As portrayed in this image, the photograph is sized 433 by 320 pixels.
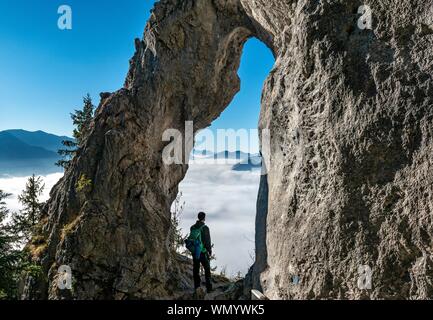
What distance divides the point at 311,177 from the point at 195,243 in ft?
17.4

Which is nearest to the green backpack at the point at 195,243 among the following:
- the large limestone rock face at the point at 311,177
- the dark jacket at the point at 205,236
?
the dark jacket at the point at 205,236

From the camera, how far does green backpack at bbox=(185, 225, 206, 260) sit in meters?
13.3

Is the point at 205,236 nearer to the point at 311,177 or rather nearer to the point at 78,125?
the point at 311,177

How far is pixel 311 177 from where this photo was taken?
9.84 m

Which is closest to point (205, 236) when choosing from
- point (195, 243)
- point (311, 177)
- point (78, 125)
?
point (195, 243)

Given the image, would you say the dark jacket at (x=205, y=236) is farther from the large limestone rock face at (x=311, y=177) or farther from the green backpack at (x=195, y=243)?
the large limestone rock face at (x=311, y=177)

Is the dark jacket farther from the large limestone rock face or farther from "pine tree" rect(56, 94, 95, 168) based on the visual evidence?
"pine tree" rect(56, 94, 95, 168)

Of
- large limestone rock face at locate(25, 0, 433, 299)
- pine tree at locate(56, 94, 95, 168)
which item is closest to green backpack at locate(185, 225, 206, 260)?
large limestone rock face at locate(25, 0, 433, 299)

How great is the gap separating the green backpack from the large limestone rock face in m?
2.05

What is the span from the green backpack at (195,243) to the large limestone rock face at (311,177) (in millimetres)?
2048
